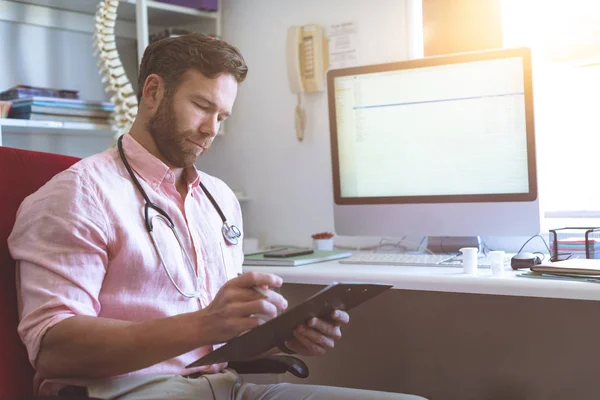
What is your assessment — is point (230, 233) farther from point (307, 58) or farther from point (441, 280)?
point (307, 58)

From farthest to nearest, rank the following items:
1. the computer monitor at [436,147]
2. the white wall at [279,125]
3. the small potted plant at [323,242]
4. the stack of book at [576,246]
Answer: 1. the white wall at [279,125]
2. the small potted plant at [323,242]
3. the computer monitor at [436,147]
4. the stack of book at [576,246]

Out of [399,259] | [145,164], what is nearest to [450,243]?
[399,259]

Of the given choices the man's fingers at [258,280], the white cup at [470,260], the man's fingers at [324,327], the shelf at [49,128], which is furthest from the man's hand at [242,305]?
the shelf at [49,128]

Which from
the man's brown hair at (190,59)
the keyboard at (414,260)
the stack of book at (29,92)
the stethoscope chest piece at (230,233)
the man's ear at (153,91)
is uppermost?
the stack of book at (29,92)

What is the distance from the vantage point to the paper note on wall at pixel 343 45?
2.42 m

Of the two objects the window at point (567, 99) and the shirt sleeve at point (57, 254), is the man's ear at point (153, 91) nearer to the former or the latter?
the shirt sleeve at point (57, 254)

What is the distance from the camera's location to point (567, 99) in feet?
6.95

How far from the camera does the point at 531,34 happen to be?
218 centimetres

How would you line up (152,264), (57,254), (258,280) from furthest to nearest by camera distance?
(152,264)
(57,254)
(258,280)

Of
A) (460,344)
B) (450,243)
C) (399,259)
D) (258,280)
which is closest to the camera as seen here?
(258,280)

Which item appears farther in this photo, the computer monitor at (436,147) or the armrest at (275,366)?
the computer monitor at (436,147)

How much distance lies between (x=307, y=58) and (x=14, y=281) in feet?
4.65

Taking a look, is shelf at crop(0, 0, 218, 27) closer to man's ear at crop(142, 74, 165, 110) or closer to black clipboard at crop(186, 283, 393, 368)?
man's ear at crop(142, 74, 165, 110)

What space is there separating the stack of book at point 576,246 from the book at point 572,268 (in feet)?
0.43
